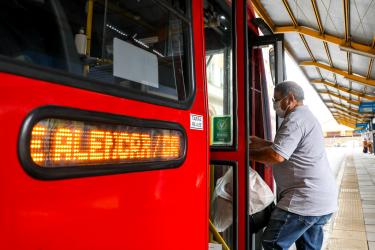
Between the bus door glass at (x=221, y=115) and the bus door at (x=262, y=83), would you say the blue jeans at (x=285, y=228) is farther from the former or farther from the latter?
the bus door at (x=262, y=83)

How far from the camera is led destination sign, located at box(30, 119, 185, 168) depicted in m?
1.00

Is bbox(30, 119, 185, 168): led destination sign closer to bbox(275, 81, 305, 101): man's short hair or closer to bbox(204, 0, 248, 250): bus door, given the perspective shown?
bbox(204, 0, 248, 250): bus door

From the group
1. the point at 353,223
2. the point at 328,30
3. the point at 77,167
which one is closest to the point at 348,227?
the point at 353,223

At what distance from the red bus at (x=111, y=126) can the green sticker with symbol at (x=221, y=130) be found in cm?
1

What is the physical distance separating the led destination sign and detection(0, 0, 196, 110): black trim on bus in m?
0.12

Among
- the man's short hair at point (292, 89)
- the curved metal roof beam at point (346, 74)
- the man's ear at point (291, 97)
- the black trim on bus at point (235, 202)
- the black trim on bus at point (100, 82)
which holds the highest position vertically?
the curved metal roof beam at point (346, 74)

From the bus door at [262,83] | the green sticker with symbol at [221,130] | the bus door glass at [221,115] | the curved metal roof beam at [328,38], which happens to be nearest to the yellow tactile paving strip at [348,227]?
the bus door at [262,83]

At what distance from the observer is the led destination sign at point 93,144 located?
39.2 inches

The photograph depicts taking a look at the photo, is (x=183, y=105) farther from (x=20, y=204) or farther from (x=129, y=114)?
(x=20, y=204)

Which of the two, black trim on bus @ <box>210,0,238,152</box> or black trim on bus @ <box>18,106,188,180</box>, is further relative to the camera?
black trim on bus @ <box>210,0,238,152</box>

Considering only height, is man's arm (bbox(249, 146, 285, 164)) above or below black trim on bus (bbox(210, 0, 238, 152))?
below

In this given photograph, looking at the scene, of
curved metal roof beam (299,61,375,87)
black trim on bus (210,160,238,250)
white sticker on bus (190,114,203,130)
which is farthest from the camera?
curved metal roof beam (299,61,375,87)

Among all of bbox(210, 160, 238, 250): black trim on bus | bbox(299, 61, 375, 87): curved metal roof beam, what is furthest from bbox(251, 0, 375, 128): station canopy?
bbox(210, 160, 238, 250): black trim on bus

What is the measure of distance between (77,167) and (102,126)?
0.17 meters
